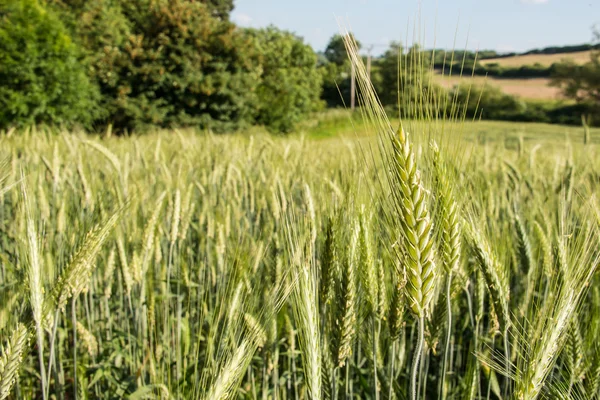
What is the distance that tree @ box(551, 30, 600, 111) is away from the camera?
3259 centimetres

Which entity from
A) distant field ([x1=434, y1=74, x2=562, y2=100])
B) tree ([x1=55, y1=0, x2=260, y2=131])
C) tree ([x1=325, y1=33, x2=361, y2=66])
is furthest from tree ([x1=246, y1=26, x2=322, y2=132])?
tree ([x1=325, y1=33, x2=361, y2=66])

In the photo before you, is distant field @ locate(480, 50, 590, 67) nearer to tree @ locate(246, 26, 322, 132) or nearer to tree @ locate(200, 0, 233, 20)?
tree @ locate(246, 26, 322, 132)

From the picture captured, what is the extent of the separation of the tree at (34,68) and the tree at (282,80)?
23.7 feet

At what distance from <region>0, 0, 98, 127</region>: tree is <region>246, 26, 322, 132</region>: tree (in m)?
7.24

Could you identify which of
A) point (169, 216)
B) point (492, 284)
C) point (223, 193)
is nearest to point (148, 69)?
point (223, 193)

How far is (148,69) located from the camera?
47.1ft

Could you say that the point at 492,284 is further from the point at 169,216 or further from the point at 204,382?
the point at 169,216

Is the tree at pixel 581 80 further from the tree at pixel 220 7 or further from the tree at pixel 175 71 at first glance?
the tree at pixel 175 71

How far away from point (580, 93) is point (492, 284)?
3889 cm

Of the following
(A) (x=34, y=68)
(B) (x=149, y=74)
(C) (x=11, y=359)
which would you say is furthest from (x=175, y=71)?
(C) (x=11, y=359)

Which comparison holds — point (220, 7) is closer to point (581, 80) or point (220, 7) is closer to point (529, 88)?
point (581, 80)

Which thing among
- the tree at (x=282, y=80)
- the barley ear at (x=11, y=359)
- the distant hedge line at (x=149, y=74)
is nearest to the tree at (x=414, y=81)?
the barley ear at (x=11, y=359)

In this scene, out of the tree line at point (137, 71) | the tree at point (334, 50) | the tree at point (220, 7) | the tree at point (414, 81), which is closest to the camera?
the tree at point (414, 81)

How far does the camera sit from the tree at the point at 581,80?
107 ft
